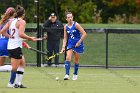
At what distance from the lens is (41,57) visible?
2308cm

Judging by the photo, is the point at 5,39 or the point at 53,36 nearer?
the point at 5,39

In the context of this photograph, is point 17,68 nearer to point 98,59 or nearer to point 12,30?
point 12,30

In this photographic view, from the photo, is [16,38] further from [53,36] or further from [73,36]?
[53,36]

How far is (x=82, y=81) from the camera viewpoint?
17.5 meters

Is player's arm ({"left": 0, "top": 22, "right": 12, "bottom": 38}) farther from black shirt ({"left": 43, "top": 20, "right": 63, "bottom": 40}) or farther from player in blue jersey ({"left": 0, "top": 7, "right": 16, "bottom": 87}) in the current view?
black shirt ({"left": 43, "top": 20, "right": 63, "bottom": 40})

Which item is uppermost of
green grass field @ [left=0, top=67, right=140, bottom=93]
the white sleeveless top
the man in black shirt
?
the white sleeveless top

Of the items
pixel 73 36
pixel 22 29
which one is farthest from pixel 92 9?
pixel 22 29

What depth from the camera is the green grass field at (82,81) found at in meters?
14.9

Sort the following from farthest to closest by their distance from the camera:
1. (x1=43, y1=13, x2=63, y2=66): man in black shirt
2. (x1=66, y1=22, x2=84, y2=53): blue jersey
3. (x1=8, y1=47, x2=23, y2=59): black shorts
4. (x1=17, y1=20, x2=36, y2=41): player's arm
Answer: (x1=43, y1=13, x2=63, y2=66): man in black shirt, (x1=66, y1=22, x2=84, y2=53): blue jersey, (x1=8, y1=47, x2=23, y2=59): black shorts, (x1=17, y1=20, x2=36, y2=41): player's arm

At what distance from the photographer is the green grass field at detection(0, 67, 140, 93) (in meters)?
14.9

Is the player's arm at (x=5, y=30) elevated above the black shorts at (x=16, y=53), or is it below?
above

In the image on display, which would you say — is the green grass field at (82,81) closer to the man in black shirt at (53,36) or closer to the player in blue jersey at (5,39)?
the player in blue jersey at (5,39)

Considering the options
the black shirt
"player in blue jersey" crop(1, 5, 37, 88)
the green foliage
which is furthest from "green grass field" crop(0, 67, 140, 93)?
the green foliage

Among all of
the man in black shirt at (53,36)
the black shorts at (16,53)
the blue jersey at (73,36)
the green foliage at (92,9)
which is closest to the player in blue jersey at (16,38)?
the black shorts at (16,53)
